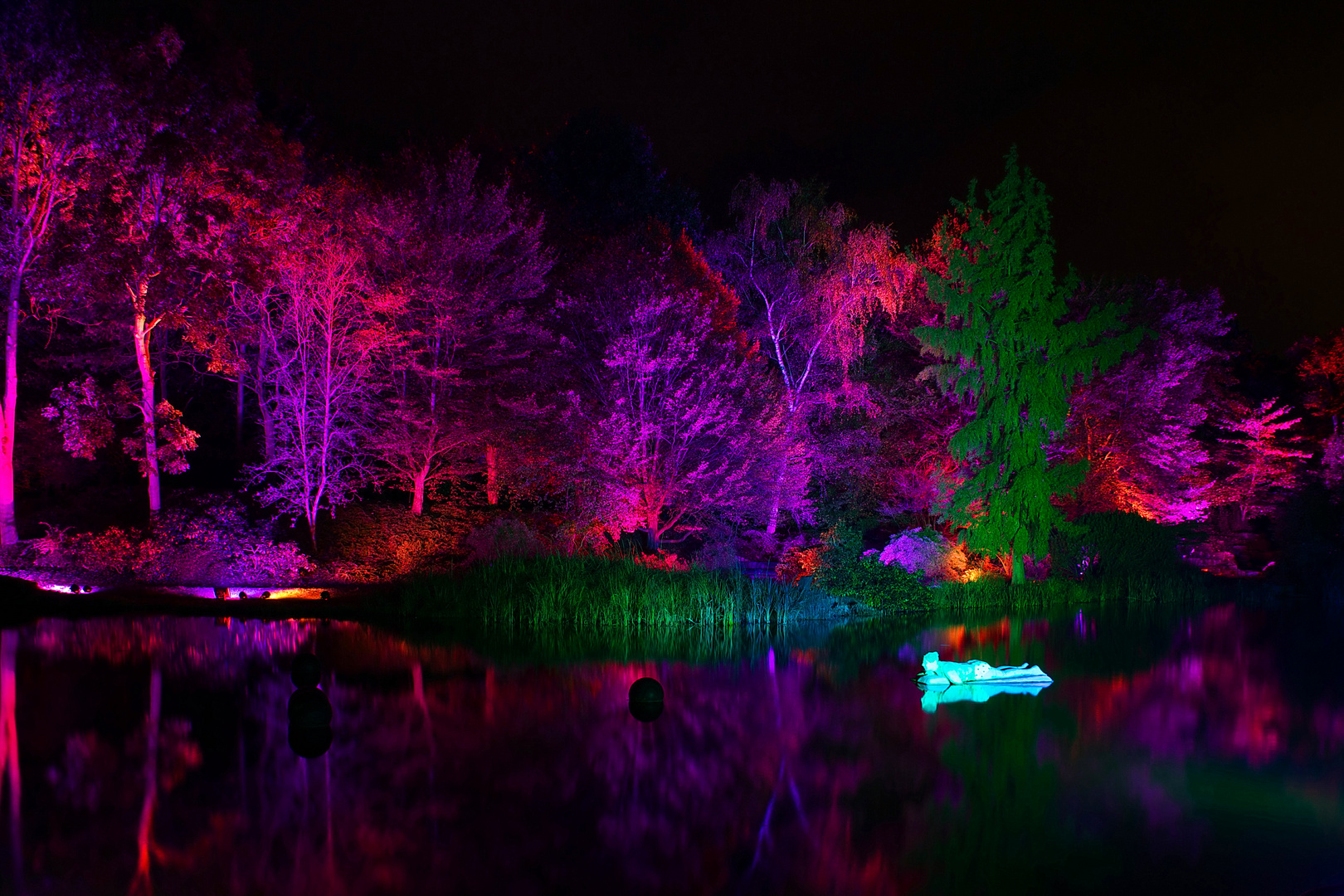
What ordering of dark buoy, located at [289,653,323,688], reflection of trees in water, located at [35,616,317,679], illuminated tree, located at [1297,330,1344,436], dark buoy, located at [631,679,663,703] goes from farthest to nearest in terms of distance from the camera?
1. illuminated tree, located at [1297,330,1344,436]
2. reflection of trees in water, located at [35,616,317,679]
3. dark buoy, located at [289,653,323,688]
4. dark buoy, located at [631,679,663,703]

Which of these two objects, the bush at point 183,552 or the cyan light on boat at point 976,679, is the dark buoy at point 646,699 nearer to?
the cyan light on boat at point 976,679

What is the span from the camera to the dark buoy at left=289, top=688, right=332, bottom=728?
8.01 m

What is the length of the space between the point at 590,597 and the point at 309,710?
6.67 meters

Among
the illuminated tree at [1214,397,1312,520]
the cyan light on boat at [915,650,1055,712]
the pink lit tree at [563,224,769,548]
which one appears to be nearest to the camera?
the cyan light on boat at [915,650,1055,712]

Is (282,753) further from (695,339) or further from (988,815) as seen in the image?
(695,339)

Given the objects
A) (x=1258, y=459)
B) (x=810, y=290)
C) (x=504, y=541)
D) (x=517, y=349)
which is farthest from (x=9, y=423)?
(x=1258, y=459)

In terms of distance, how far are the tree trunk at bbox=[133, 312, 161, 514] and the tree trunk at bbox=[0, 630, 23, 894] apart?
678cm

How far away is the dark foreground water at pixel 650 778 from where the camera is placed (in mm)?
5383

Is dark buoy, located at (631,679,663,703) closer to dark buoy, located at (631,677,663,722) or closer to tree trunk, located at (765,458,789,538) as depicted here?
dark buoy, located at (631,677,663,722)

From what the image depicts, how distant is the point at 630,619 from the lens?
14.5m

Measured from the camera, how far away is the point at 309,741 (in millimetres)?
7789

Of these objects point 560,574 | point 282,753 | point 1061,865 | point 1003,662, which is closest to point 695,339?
point 560,574

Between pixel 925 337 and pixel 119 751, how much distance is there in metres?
17.3

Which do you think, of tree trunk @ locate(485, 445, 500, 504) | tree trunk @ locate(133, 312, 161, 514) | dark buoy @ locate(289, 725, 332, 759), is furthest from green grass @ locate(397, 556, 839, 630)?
tree trunk @ locate(133, 312, 161, 514)
